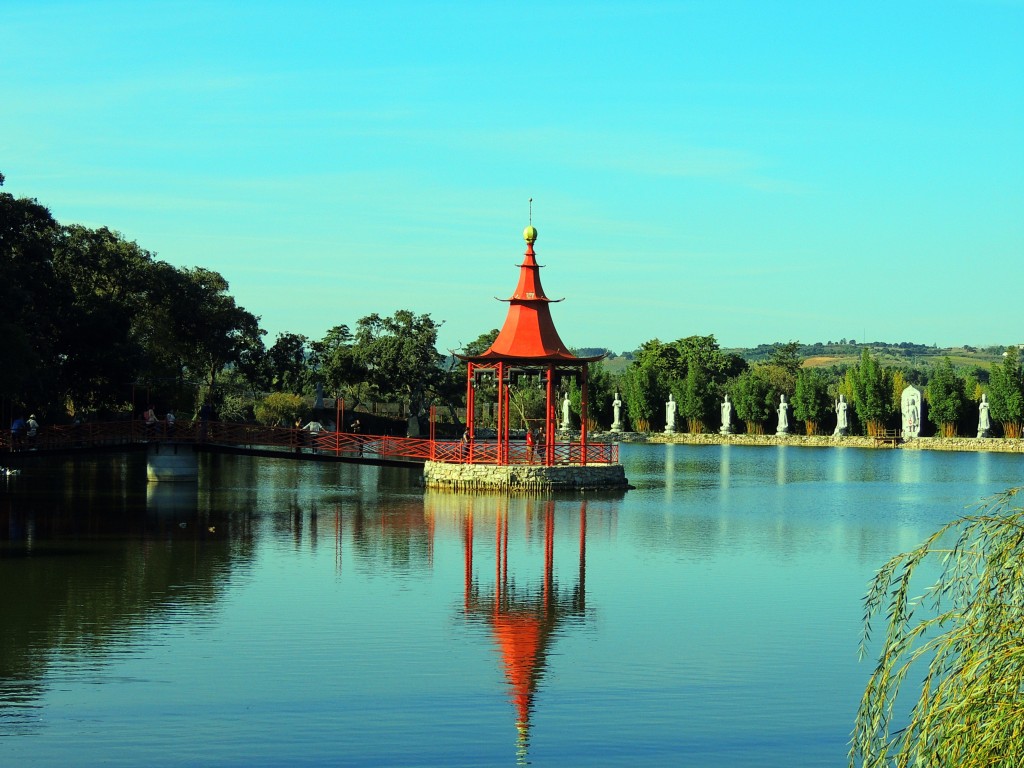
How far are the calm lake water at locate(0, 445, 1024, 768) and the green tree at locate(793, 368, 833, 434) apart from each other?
55751mm

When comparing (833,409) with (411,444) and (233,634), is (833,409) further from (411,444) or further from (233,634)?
(233,634)

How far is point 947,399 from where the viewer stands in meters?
87.8

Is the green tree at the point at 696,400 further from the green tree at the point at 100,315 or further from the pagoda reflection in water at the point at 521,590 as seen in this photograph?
the pagoda reflection in water at the point at 521,590

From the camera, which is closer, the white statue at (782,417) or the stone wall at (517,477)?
the stone wall at (517,477)

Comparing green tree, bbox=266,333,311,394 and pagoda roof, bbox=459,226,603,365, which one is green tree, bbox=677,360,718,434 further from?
pagoda roof, bbox=459,226,603,365

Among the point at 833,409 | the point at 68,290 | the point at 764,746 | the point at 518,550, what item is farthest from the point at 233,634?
the point at 833,409

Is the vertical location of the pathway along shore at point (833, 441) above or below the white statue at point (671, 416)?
below

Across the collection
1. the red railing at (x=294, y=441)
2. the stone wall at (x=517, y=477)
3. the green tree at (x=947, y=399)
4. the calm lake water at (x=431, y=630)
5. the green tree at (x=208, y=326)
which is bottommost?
the calm lake water at (x=431, y=630)

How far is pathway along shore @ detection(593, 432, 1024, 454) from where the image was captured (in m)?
84.1

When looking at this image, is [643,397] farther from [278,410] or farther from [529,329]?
[529,329]

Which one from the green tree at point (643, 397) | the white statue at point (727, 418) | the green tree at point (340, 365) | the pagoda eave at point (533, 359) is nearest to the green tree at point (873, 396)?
the white statue at point (727, 418)

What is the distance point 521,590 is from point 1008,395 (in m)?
67.8

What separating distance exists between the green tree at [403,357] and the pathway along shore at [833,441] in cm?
2522

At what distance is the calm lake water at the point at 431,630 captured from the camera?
1414cm
